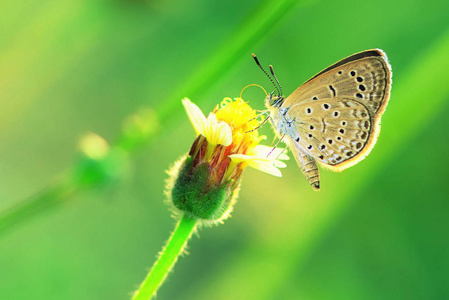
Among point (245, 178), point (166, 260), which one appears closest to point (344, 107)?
point (166, 260)

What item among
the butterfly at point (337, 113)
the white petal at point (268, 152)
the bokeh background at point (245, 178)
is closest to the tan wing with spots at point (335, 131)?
the butterfly at point (337, 113)

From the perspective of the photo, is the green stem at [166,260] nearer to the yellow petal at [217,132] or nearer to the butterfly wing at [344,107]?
the yellow petal at [217,132]

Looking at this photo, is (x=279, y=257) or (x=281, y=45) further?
(x=281, y=45)

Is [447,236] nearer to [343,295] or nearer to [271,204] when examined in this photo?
[343,295]

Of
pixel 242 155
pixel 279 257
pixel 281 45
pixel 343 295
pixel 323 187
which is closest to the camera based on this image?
pixel 242 155

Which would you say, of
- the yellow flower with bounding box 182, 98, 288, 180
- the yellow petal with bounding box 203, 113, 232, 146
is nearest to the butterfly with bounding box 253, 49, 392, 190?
the yellow flower with bounding box 182, 98, 288, 180

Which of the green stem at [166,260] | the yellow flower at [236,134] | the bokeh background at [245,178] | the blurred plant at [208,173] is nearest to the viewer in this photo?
the green stem at [166,260]

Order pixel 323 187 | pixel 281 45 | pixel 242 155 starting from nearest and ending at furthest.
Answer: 1. pixel 242 155
2. pixel 323 187
3. pixel 281 45

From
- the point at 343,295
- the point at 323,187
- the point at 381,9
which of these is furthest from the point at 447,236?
the point at 381,9
